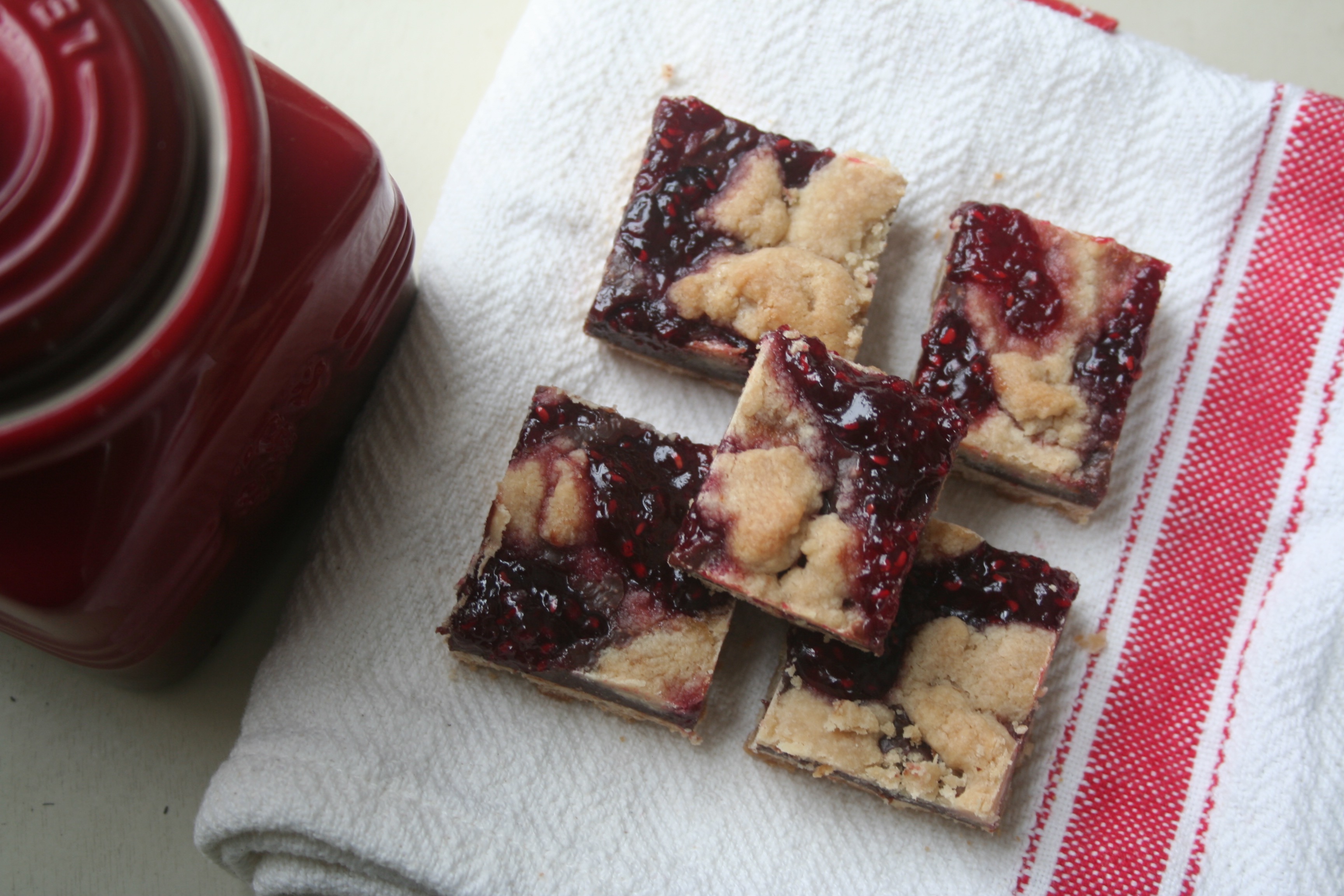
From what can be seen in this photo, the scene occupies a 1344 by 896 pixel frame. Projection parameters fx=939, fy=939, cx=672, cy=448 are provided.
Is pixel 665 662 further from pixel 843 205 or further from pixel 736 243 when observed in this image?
pixel 843 205

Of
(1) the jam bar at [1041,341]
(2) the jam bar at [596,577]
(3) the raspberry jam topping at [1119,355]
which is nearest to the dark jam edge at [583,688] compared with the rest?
(2) the jam bar at [596,577]

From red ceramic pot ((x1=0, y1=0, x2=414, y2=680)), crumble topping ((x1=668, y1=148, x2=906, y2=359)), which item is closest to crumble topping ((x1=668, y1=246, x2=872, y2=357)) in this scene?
crumble topping ((x1=668, y1=148, x2=906, y2=359))

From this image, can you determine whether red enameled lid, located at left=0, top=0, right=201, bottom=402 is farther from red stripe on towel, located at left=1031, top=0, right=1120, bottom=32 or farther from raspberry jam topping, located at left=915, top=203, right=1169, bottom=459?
red stripe on towel, located at left=1031, top=0, right=1120, bottom=32

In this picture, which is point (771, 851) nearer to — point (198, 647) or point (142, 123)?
point (198, 647)

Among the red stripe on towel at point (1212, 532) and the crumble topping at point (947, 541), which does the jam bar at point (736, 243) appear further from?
the red stripe on towel at point (1212, 532)

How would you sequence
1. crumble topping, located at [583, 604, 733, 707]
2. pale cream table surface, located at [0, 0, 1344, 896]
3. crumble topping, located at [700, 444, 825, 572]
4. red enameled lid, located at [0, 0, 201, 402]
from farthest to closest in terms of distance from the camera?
pale cream table surface, located at [0, 0, 1344, 896], crumble topping, located at [583, 604, 733, 707], crumble topping, located at [700, 444, 825, 572], red enameled lid, located at [0, 0, 201, 402]
